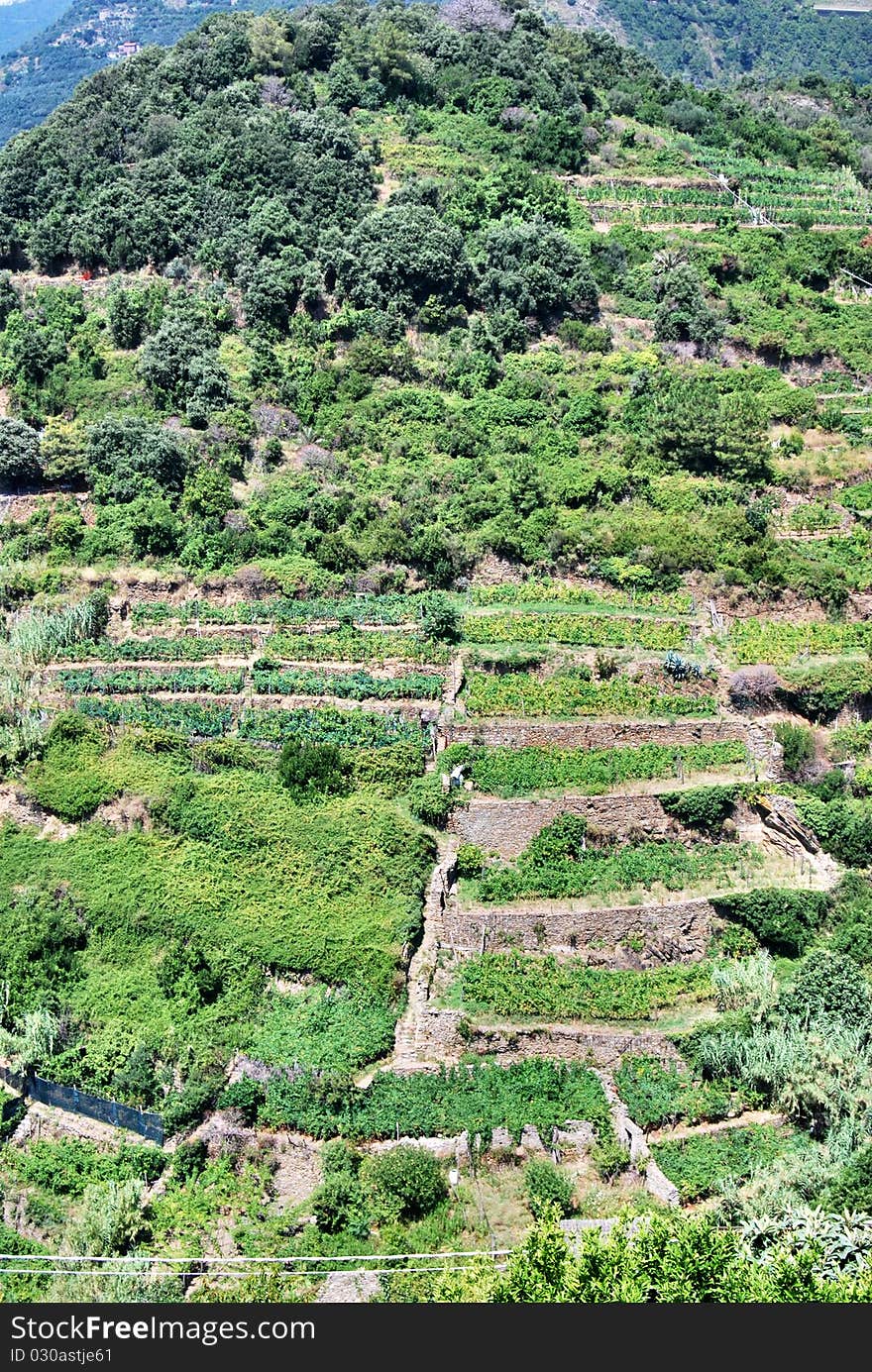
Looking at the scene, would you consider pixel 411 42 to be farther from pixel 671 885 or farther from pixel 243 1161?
pixel 243 1161

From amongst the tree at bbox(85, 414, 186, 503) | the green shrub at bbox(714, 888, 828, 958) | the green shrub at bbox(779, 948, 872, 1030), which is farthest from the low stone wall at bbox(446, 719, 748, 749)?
the tree at bbox(85, 414, 186, 503)

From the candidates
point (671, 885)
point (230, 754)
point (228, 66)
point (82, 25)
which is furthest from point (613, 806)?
point (82, 25)

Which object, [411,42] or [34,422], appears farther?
[411,42]

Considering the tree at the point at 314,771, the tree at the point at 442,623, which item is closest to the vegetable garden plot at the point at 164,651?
the tree at the point at 442,623

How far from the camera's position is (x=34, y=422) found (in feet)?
146

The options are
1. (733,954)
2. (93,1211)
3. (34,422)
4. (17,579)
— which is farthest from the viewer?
(34,422)

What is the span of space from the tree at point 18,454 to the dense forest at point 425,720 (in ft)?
0.55

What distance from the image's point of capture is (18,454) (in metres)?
41.8

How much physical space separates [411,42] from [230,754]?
39.9 m

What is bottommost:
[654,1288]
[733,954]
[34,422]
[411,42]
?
[733,954]

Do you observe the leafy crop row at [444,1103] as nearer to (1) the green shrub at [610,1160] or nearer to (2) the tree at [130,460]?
(1) the green shrub at [610,1160]

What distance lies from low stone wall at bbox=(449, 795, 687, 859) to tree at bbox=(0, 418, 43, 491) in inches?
679

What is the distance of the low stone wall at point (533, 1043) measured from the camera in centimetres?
2755

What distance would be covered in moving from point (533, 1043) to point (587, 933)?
2.73 m
